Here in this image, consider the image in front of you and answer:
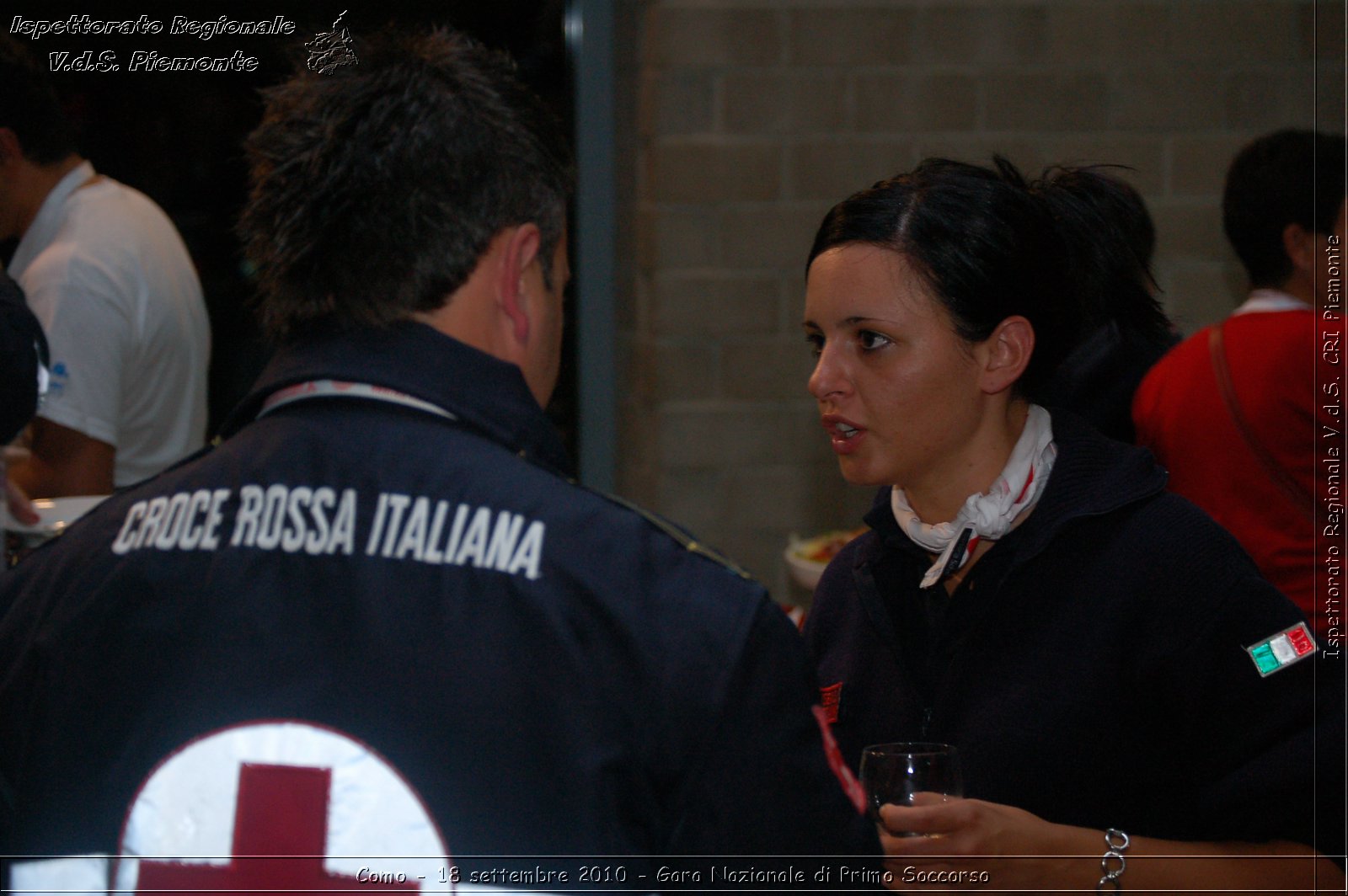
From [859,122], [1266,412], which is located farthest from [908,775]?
[859,122]

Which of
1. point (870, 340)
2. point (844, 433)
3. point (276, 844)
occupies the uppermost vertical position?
point (870, 340)

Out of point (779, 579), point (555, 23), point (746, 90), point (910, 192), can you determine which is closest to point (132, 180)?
point (555, 23)

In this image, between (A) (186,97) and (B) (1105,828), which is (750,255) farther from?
(B) (1105,828)

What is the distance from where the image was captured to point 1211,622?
1289mm

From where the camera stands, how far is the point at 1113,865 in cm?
131

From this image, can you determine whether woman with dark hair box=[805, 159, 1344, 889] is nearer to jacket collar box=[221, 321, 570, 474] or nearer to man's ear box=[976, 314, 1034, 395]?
man's ear box=[976, 314, 1034, 395]

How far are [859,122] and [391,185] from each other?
2.76 metres

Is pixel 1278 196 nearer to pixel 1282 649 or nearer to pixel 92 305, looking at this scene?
pixel 1282 649

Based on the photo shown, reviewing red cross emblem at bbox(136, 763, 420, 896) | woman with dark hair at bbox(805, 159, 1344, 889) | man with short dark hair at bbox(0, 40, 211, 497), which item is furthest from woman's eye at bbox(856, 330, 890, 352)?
man with short dark hair at bbox(0, 40, 211, 497)

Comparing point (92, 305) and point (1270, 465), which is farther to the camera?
point (92, 305)

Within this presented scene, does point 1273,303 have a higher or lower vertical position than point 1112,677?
higher

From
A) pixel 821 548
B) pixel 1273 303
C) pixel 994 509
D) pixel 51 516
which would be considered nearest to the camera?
pixel 994 509

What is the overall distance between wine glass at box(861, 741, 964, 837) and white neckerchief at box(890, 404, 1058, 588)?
0.28 metres

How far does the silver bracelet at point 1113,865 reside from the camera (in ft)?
4.29
